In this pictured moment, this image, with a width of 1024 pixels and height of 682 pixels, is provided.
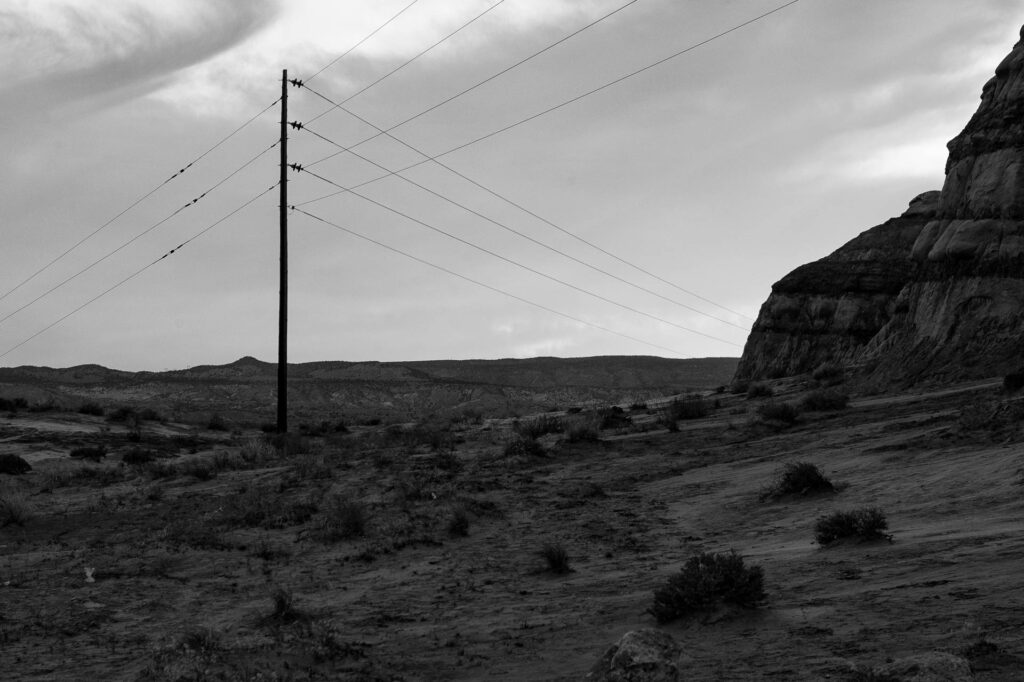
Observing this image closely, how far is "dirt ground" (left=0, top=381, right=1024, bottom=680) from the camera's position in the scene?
299 inches

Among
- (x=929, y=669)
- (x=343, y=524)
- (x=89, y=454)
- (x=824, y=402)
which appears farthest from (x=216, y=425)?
(x=929, y=669)

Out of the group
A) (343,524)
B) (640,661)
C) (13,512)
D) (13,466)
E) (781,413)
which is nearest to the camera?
(640,661)

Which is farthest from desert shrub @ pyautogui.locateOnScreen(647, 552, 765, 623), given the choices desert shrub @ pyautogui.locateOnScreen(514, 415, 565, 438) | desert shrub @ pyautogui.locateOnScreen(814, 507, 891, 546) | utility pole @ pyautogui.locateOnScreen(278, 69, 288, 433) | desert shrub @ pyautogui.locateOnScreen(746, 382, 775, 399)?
utility pole @ pyautogui.locateOnScreen(278, 69, 288, 433)

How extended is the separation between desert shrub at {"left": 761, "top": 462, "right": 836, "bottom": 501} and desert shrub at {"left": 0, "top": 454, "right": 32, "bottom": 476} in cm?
2034

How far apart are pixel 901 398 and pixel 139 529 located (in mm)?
19052

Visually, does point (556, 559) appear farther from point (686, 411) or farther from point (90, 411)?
point (90, 411)

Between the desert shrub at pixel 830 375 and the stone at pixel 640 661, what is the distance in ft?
91.8

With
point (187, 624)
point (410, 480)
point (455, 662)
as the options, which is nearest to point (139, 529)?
point (410, 480)

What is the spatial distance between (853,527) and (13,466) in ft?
75.2

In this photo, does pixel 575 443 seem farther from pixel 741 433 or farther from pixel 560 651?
pixel 560 651

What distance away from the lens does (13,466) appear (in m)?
24.7

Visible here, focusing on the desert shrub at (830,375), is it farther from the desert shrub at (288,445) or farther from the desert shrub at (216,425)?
the desert shrub at (216,425)

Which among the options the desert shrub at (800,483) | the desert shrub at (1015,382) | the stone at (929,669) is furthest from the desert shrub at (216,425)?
the stone at (929,669)

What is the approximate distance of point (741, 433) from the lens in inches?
916
